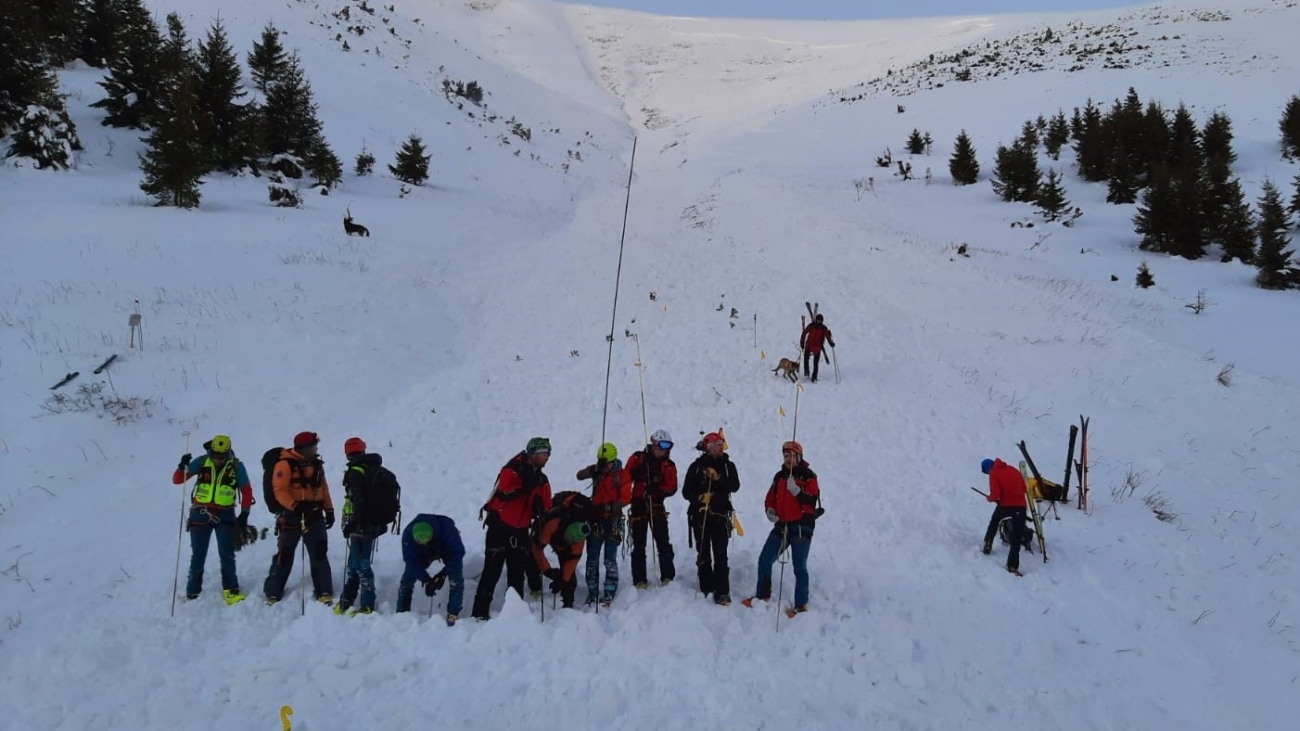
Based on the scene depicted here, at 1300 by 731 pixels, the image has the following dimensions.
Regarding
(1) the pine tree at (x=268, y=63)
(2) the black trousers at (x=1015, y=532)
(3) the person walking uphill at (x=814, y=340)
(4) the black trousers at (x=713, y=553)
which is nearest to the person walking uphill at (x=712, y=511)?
(4) the black trousers at (x=713, y=553)

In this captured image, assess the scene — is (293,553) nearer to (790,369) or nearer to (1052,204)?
(790,369)

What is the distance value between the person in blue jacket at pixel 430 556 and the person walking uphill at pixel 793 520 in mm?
2991

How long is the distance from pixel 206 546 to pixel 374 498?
178 centimetres

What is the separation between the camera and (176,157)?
1748cm

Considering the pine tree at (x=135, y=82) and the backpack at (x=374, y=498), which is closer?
the backpack at (x=374, y=498)

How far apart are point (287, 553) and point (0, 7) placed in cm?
2070

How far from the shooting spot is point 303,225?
19109mm

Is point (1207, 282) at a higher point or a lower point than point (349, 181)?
lower

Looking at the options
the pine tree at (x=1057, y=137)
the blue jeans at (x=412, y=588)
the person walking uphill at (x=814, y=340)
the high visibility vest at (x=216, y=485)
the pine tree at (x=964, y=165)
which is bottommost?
the blue jeans at (x=412, y=588)

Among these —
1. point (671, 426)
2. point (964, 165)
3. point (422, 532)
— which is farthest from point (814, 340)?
point (964, 165)

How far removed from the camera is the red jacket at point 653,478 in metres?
7.31

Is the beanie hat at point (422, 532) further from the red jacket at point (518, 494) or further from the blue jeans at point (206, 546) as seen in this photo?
the blue jeans at point (206, 546)

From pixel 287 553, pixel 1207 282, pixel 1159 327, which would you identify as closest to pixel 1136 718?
pixel 287 553

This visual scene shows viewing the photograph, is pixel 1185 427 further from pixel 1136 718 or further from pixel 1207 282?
pixel 1207 282
